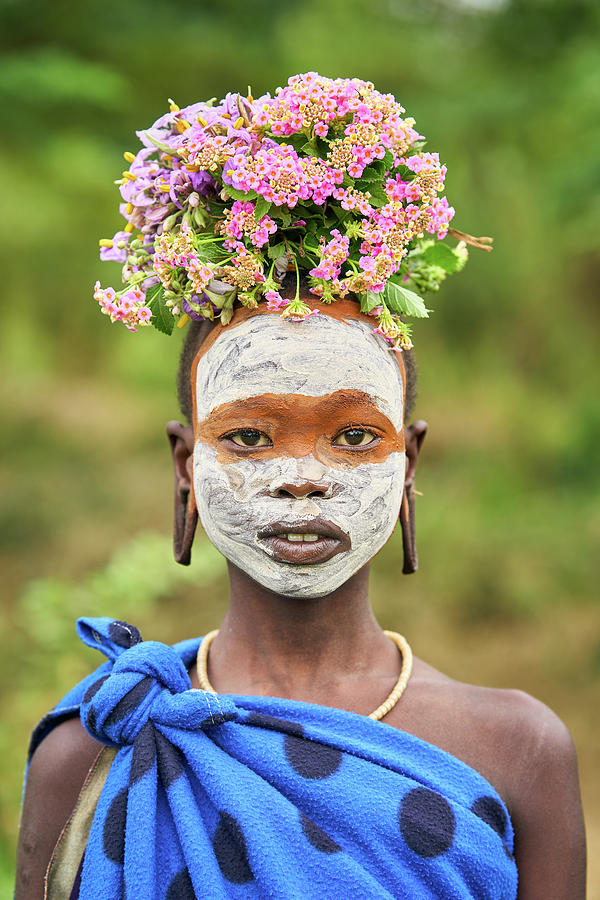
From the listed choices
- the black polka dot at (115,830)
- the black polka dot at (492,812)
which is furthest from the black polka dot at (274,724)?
the black polka dot at (492,812)

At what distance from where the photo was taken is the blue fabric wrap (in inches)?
87.7

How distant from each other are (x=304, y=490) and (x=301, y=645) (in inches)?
17.6

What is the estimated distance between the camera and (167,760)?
2.36 meters

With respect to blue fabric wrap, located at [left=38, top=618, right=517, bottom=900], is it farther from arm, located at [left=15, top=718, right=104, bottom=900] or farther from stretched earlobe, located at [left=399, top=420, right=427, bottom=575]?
stretched earlobe, located at [left=399, top=420, right=427, bottom=575]

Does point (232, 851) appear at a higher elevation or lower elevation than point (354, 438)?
lower

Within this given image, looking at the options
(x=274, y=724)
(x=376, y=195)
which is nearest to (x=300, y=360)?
(x=376, y=195)

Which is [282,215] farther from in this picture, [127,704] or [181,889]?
[181,889]

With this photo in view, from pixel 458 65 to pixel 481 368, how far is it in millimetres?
2799

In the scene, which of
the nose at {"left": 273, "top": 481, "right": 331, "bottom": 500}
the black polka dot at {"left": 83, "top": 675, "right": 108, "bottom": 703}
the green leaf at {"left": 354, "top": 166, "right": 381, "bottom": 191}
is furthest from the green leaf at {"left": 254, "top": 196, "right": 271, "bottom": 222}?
the black polka dot at {"left": 83, "top": 675, "right": 108, "bottom": 703}

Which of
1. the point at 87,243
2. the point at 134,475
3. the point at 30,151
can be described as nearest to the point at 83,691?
the point at 30,151

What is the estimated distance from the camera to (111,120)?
866 centimetres

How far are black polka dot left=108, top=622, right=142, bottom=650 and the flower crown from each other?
0.81m

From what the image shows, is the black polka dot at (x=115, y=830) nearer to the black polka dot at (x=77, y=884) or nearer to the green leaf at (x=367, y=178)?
the black polka dot at (x=77, y=884)

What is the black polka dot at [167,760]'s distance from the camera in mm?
2338
